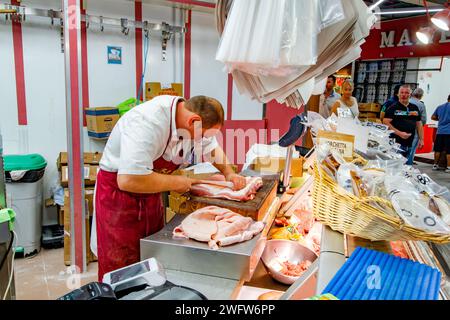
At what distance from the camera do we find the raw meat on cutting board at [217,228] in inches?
63.6

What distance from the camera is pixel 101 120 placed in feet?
15.3

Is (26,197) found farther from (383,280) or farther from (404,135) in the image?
(404,135)

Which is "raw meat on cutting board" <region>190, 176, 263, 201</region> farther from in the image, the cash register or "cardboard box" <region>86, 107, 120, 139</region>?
"cardboard box" <region>86, 107, 120, 139</region>

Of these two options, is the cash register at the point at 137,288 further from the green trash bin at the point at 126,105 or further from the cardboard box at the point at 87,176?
the green trash bin at the point at 126,105

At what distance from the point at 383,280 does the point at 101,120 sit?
428 cm

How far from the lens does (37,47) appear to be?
4.49m

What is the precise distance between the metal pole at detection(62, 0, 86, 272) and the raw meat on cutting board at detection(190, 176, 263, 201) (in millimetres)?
1923

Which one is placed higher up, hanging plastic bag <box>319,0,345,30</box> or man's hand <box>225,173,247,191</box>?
hanging plastic bag <box>319,0,345,30</box>

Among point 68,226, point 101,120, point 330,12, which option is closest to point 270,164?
point 330,12

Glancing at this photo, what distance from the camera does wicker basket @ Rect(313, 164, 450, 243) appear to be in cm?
102

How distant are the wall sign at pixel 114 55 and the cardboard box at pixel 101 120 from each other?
0.70 m

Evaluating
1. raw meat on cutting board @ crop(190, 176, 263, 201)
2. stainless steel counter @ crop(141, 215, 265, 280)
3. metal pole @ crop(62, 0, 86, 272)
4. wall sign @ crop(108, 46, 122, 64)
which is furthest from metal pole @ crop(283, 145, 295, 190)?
wall sign @ crop(108, 46, 122, 64)
